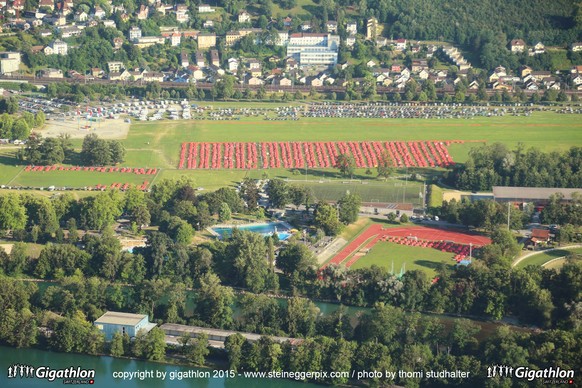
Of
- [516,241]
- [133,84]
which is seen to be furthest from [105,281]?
[133,84]

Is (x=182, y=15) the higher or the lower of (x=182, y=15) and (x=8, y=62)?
the higher

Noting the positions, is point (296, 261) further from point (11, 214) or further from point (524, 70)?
point (524, 70)

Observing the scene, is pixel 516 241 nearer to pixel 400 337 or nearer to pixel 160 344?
pixel 400 337

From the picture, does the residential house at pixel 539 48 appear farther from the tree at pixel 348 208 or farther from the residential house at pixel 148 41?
the tree at pixel 348 208

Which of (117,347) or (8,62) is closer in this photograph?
(117,347)

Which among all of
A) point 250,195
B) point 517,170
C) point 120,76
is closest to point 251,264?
point 250,195
